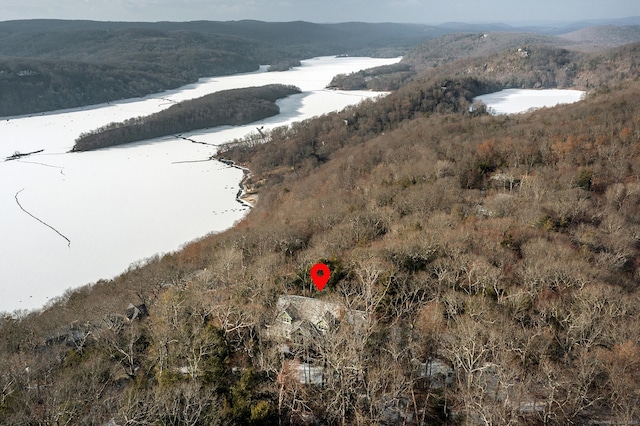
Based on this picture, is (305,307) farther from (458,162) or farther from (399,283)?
(458,162)

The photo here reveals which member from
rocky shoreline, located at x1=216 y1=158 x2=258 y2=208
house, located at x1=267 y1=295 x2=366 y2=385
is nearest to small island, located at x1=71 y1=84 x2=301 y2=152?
rocky shoreline, located at x1=216 y1=158 x2=258 y2=208

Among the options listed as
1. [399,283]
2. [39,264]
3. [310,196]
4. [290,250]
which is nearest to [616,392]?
[399,283]

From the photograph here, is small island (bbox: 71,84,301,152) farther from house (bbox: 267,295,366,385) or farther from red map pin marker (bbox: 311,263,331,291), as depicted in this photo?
house (bbox: 267,295,366,385)

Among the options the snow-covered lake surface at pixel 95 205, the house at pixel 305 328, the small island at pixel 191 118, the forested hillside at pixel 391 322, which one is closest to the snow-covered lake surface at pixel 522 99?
the snow-covered lake surface at pixel 95 205

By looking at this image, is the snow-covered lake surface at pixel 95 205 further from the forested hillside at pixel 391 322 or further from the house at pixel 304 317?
the house at pixel 304 317

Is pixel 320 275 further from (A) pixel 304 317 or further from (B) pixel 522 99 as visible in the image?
(B) pixel 522 99

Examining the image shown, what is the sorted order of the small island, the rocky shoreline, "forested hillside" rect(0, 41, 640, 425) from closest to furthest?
"forested hillside" rect(0, 41, 640, 425)
the rocky shoreline
the small island

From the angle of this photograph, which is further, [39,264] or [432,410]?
[39,264]
